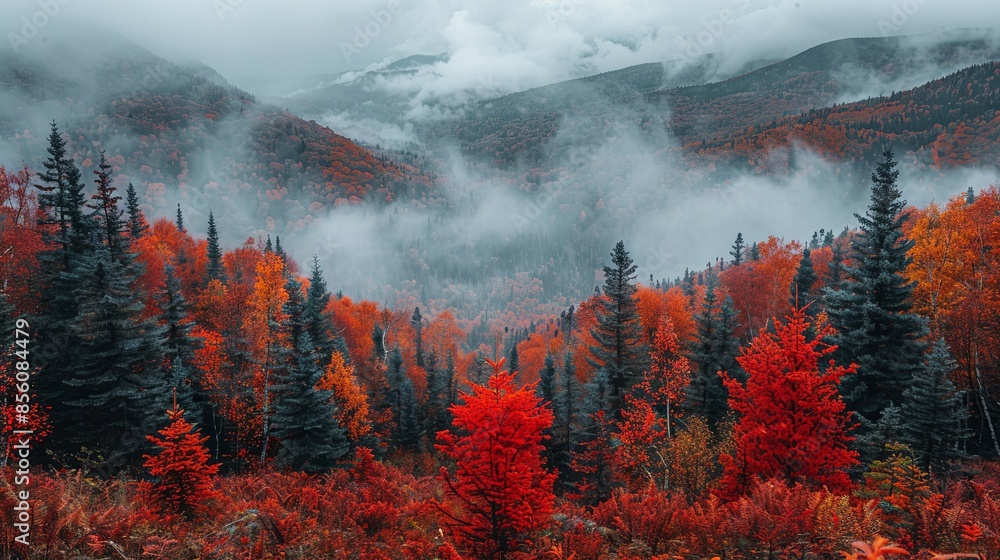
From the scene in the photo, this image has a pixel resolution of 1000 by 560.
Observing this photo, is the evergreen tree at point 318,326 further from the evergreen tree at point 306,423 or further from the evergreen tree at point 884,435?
the evergreen tree at point 884,435

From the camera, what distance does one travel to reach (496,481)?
1056cm

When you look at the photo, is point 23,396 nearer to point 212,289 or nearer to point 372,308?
point 212,289

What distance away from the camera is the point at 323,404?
26.3 metres

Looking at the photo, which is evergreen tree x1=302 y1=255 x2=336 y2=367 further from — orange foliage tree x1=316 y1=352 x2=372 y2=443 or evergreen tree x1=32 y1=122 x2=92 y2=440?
evergreen tree x1=32 y1=122 x2=92 y2=440

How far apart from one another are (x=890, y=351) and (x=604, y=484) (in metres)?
16.0

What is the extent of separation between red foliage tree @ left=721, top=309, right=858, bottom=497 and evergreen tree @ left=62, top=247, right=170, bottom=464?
27.6m

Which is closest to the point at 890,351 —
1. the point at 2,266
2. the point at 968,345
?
the point at 968,345

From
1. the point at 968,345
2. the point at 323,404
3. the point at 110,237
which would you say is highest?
the point at 110,237

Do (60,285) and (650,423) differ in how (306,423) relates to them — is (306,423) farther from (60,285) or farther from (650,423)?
(650,423)

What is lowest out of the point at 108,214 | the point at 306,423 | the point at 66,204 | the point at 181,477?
the point at 306,423

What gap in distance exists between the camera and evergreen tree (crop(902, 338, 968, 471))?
17.7m

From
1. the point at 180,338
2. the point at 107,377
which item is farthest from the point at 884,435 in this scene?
the point at 180,338

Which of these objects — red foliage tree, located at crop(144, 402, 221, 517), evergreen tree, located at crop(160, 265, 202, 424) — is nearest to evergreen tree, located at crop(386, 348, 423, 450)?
evergreen tree, located at crop(160, 265, 202, 424)

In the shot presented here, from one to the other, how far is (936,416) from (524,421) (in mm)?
17878
